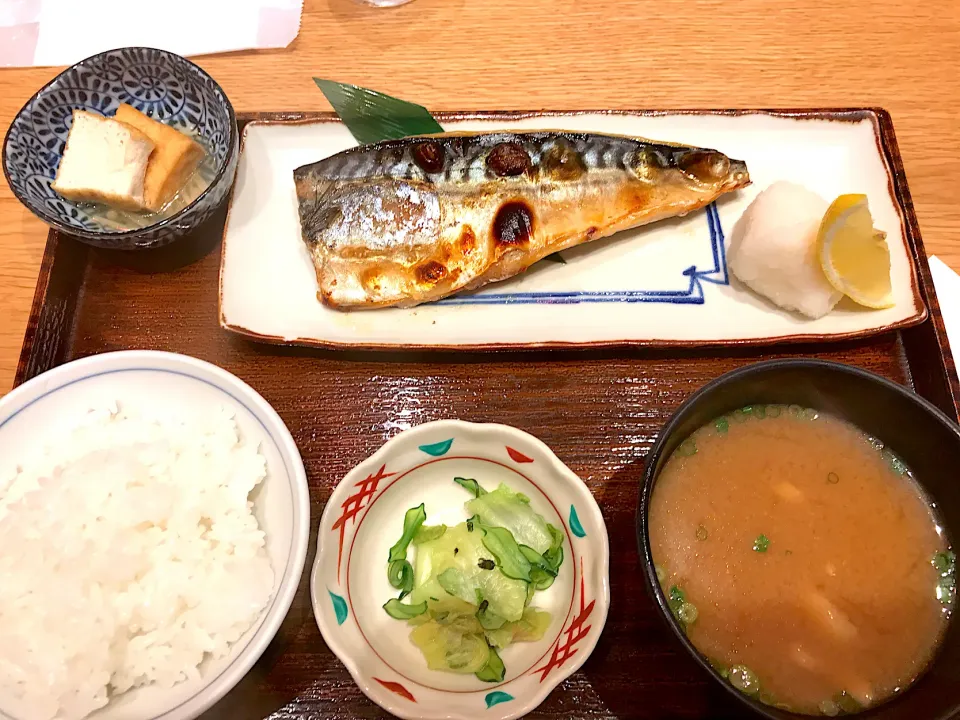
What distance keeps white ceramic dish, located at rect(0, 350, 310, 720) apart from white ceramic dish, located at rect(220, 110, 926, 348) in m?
0.25

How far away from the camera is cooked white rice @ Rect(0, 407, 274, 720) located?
4.10ft

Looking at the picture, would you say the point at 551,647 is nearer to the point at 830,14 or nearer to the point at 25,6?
the point at 830,14

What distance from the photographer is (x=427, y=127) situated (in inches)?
77.7

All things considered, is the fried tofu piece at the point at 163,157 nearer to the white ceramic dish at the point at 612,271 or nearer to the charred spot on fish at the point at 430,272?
the white ceramic dish at the point at 612,271

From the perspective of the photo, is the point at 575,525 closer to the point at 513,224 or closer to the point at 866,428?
the point at 866,428

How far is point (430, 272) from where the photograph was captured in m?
1.77

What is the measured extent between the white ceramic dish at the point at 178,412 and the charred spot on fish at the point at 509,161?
0.93 m

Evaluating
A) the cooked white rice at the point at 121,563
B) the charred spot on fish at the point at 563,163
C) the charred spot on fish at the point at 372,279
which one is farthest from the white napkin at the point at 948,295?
the cooked white rice at the point at 121,563

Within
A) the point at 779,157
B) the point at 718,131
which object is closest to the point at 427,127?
the point at 718,131

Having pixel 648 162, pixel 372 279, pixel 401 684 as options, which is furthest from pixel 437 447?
pixel 648 162

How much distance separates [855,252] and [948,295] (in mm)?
400

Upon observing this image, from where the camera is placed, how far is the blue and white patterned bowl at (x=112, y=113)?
1.70m

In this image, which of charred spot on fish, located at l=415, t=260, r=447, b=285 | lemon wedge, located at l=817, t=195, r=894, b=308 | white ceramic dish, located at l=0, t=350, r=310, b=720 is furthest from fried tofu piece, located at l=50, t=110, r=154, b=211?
lemon wedge, located at l=817, t=195, r=894, b=308

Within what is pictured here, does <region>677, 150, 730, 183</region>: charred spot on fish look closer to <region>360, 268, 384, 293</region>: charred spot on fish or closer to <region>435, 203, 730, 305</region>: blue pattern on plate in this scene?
<region>435, 203, 730, 305</region>: blue pattern on plate
